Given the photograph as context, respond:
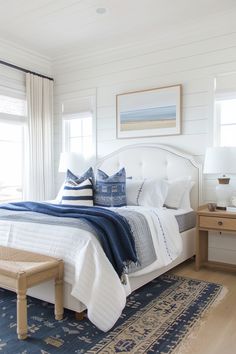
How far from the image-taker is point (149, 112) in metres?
4.17

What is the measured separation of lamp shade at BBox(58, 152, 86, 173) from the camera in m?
4.53

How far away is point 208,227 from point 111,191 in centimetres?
109

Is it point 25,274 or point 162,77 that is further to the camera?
point 162,77

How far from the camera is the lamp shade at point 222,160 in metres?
3.21

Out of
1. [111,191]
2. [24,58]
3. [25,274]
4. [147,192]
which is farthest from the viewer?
[24,58]

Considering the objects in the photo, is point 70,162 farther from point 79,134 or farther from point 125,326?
point 125,326

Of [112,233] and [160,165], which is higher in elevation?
[160,165]

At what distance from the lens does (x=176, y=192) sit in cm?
366

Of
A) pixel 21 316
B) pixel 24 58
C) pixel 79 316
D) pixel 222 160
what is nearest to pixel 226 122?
pixel 222 160

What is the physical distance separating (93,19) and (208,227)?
2.72 meters

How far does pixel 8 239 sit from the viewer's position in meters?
2.59

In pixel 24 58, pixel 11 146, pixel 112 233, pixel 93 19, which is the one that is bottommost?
pixel 112 233

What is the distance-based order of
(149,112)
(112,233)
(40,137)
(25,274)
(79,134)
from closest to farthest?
(25,274)
(112,233)
(149,112)
(40,137)
(79,134)

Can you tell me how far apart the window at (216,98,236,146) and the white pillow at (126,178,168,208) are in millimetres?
864
